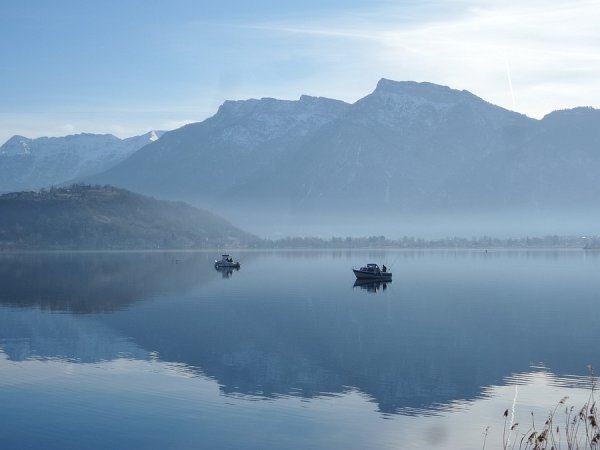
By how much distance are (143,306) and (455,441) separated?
93749 millimetres

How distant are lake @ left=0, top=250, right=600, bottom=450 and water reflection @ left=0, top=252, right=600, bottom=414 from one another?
0.30 metres

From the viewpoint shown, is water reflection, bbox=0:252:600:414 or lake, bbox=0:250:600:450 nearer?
lake, bbox=0:250:600:450

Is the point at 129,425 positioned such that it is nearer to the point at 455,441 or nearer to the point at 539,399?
the point at 455,441

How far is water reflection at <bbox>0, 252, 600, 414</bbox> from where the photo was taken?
73312 millimetres

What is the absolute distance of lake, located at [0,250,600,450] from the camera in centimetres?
5575

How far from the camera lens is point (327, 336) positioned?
10194 cm

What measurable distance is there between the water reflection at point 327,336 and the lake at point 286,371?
30 centimetres

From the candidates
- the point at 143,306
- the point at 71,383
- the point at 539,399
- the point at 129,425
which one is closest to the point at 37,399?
the point at 71,383

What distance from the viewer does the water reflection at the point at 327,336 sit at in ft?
241

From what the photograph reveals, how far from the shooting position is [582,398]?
65.3 m

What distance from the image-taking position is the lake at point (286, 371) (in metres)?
55.8

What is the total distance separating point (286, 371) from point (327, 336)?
81.1ft

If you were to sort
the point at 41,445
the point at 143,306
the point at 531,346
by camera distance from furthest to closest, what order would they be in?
the point at 143,306
the point at 531,346
the point at 41,445

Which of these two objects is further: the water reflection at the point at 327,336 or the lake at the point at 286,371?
the water reflection at the point at 327,336
